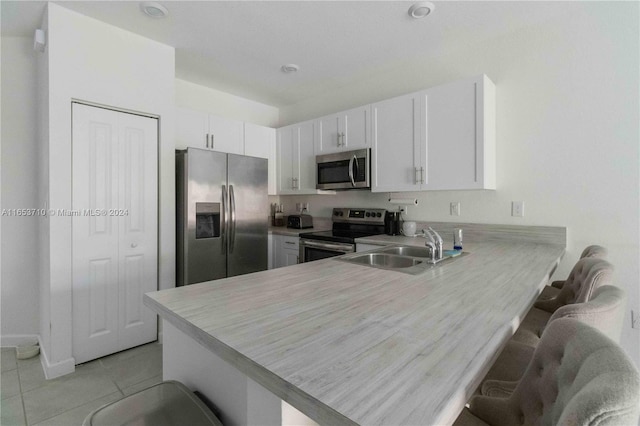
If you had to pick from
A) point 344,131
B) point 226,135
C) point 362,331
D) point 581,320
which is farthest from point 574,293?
point 226,135

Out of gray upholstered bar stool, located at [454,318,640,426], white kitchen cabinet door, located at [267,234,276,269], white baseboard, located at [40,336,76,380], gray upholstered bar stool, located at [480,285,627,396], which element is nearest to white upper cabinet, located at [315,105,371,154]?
white kitchen cabinet door, located at [267,234,276,269]

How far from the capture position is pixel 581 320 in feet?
2.59

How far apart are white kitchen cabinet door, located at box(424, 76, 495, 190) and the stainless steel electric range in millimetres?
812

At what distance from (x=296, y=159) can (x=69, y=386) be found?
298 cm

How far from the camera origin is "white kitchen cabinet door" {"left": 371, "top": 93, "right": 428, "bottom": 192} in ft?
9.01

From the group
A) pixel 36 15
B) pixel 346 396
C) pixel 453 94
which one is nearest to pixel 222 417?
pixel 346 396

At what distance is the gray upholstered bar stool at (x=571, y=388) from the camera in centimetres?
45

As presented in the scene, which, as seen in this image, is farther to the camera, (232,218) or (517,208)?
(232,218)

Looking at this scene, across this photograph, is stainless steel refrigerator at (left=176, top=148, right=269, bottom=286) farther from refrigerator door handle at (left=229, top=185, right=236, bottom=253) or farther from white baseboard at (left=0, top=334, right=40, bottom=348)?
white baseboard at (left=0, top=334, right=40, bottom=348)

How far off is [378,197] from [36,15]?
331 cm

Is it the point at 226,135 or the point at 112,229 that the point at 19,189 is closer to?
the point at 112,229

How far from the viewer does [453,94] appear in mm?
2533

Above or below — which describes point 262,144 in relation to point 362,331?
above

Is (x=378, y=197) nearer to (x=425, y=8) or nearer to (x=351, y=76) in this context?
(x=351, y=76)
